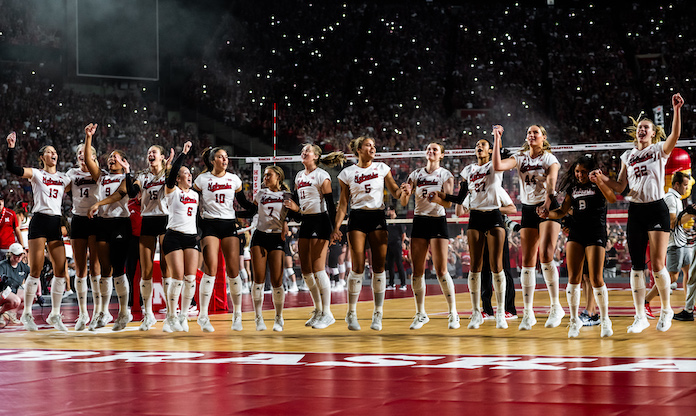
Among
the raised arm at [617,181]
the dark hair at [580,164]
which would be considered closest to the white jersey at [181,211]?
the dark hair at [580,164]

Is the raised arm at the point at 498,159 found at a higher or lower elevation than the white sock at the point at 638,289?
higher

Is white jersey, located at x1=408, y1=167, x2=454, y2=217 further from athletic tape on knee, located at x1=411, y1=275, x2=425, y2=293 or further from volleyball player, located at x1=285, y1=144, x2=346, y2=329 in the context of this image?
→ volleyball player, located at x1=285, y1=144, x2=346, y2=329

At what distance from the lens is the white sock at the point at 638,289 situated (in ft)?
24.1

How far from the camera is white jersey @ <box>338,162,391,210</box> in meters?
8.17

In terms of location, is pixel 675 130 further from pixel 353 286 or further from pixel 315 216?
pixel 315 216

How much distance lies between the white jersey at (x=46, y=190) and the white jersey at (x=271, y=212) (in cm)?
226

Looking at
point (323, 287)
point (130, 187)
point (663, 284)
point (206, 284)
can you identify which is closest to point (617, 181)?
point (663, 284)

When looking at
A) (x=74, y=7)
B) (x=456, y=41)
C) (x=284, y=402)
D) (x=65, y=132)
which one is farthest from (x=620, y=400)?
(x=456, y=41)

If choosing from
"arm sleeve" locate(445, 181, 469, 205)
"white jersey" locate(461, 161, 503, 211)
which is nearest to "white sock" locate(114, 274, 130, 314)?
"arm sleeve" locate(445, 181, 469, 205)

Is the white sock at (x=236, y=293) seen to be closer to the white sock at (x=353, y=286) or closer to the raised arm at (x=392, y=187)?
the white sock at (x=353, y=286)

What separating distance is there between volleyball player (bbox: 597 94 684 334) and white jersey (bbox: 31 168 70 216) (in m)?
5.81

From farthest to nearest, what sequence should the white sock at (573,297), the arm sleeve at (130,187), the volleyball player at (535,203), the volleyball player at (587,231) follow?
the arm sleeve at (130,187), the volleyball player at (535,203), the white sock at (573,297), the volleyball player at (587,231)

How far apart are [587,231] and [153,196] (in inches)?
178

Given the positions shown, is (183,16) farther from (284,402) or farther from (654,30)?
(284,402)
